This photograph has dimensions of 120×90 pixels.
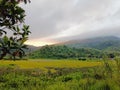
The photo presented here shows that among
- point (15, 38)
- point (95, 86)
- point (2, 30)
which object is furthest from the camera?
point (95, 86)

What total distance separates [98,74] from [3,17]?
367 cm

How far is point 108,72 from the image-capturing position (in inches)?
373

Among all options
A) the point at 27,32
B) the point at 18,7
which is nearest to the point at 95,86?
the point at 27,32

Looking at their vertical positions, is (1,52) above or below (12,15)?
below

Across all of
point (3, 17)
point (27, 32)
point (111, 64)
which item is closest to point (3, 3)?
point (3, 17)

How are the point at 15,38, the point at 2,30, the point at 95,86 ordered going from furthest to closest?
1. the point at 95,86
2. the point at 15,38
3. the point at 2,30

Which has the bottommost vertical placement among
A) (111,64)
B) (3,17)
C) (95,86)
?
(95,86)

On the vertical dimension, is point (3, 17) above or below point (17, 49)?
above

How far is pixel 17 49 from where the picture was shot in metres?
8.55

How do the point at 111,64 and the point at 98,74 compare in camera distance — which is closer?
the point at 111,64

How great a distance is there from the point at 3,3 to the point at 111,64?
11.6ft

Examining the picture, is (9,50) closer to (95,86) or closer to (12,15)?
(12,15)

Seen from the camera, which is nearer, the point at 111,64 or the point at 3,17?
the point at 3,17

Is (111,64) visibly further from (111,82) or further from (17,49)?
(17,49)
